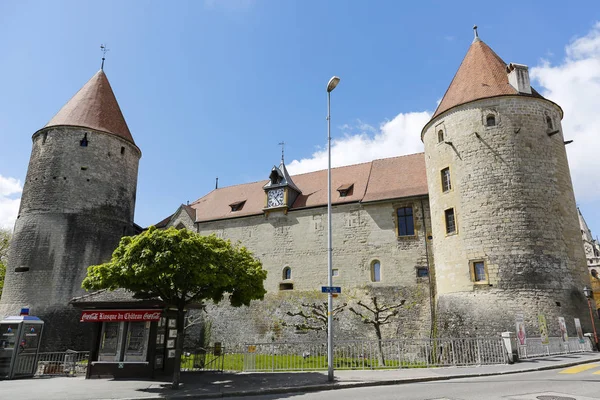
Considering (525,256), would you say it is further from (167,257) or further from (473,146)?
(167,257)

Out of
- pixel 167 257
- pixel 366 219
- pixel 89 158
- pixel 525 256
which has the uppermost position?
pixel 89 158

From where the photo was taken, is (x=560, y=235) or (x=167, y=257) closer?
(x=167, y=257)

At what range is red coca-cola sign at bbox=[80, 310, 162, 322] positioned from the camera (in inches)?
521

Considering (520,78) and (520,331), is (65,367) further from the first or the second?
(520,78)

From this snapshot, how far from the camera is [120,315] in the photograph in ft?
44.0

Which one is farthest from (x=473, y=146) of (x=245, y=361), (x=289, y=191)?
(x=245, y=361)

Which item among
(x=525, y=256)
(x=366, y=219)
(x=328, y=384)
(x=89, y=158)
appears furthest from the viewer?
(x=89, y=158)

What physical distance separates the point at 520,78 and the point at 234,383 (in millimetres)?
18892

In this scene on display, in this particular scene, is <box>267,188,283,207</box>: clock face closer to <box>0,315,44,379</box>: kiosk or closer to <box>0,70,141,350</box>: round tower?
<box>0,70,141,350</box>: round tower

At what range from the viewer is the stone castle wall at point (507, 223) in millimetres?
17219

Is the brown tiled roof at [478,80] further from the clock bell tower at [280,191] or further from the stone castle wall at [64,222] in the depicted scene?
the stone castle wall at [64,222]

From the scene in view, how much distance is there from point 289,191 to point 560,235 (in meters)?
15.7

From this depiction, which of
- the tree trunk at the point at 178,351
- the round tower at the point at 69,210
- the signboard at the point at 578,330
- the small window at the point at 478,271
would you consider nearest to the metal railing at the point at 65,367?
the tree trunk at the point at 178,351

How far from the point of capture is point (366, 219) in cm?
2464
